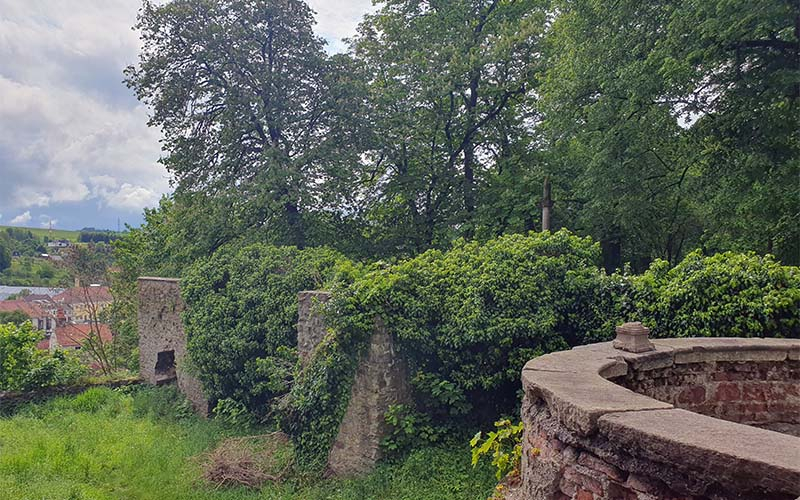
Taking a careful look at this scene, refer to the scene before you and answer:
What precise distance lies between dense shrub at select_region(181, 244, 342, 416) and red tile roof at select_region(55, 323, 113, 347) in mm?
11003

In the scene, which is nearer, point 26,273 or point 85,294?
point 85,294

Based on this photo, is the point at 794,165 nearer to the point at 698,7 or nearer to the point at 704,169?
the point at 704,169

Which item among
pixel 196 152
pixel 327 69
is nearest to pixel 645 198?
pixel 327 69

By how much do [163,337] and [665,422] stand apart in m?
12.5

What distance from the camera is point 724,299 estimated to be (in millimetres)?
5363

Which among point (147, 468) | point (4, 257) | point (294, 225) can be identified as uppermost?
point (4, 257)

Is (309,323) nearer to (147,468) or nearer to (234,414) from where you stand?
(234,414)

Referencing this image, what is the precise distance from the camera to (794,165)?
25.0ft

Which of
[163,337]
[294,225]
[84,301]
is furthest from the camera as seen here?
[84,301]

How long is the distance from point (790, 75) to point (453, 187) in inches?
310

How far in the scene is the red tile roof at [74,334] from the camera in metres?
19.2

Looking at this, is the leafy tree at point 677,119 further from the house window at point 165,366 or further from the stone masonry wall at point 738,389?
the house window at point 165,366

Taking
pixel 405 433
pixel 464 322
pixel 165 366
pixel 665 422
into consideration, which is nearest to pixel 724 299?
pixel 464 322

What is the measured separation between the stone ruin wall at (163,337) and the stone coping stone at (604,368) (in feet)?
Answer: 32.0
